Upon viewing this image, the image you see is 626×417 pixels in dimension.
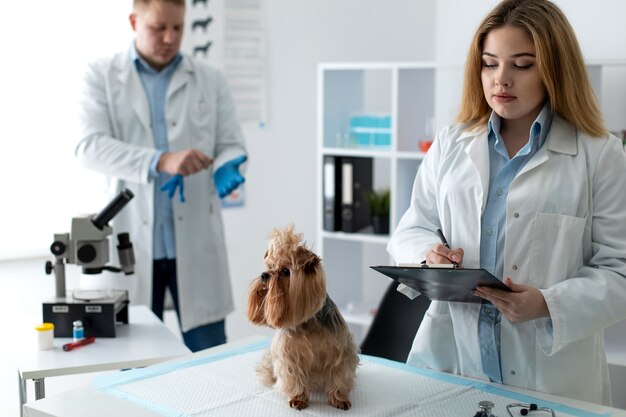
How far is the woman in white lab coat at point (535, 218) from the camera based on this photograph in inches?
68.1

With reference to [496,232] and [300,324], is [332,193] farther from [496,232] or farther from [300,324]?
[300,324]

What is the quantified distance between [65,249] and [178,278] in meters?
0.73

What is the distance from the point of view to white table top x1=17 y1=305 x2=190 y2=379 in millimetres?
2205

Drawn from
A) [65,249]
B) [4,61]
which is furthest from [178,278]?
[4,61]

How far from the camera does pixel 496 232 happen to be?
1861mm

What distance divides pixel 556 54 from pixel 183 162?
153 cm

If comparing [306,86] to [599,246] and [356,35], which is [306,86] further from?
[599,246]

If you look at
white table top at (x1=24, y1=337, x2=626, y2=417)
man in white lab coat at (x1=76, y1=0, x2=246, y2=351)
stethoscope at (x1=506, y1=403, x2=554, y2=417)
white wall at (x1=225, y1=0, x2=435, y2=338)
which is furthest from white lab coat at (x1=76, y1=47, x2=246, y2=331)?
stethoscope at (x1=506, y1=403, x2=554, y2=417)

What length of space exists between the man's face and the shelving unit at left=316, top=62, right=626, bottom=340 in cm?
87

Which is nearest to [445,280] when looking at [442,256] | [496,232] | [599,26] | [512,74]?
[442,256]

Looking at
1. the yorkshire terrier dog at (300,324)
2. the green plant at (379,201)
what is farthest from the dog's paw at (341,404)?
the green plant at (379,201)

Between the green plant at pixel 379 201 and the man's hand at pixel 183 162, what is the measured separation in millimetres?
1053

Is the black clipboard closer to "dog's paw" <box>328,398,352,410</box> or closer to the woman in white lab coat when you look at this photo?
the woman in white lab coat

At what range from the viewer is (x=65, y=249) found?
2.50 m
